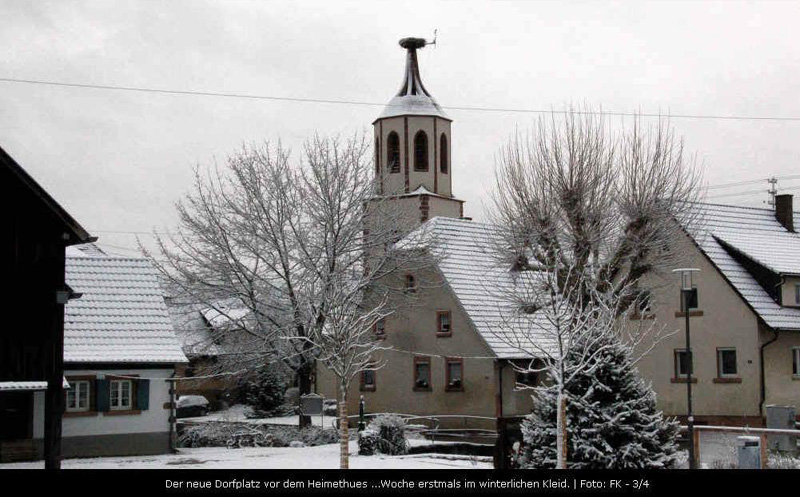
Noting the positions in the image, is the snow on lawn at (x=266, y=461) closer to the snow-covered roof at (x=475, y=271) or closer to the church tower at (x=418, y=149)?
the snow-covered roof at (x=475, y=271)

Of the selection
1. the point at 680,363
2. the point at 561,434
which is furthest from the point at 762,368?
the point at 561,434

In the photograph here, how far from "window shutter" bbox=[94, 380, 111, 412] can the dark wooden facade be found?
→ 427 centimetres

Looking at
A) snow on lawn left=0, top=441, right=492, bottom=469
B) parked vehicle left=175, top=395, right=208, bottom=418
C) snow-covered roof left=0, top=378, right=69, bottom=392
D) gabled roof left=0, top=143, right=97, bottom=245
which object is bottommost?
→ snow on lawn left=0, top=441, right=492, bottom=469

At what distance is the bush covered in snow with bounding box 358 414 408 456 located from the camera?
30219 mm

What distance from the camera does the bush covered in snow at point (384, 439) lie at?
99.1 ft

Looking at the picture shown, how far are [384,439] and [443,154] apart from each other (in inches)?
1437

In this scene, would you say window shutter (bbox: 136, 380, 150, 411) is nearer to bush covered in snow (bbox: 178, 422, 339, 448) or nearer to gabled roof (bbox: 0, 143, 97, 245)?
bush covered in snow (bbox: 178, 422, 339, 448)

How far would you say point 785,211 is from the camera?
44281 millimetres

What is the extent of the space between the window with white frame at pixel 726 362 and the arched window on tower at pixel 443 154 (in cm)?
2870

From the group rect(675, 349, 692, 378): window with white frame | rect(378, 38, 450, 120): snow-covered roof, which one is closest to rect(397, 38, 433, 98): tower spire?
rect(378, 38, 450, 120): snow-covered roof

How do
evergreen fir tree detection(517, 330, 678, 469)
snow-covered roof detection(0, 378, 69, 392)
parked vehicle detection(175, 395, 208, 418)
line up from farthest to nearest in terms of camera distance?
parked vehicle detection(175, 395, 208, 418), snow-covered roof detection(0, 378, 69, 392), evergreen fir tree detection(517, 330, 678, 469)

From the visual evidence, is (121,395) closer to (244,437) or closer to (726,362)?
(244,437)
